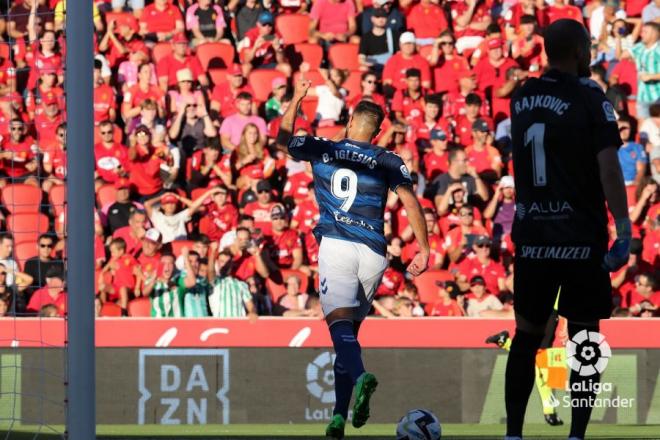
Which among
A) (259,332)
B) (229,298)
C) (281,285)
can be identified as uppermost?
(281,285)

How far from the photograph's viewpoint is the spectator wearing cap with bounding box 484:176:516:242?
1384cm

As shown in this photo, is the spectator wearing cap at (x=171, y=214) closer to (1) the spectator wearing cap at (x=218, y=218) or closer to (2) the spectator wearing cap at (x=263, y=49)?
(1) the spectator wearing cap at (x=218, y=218)

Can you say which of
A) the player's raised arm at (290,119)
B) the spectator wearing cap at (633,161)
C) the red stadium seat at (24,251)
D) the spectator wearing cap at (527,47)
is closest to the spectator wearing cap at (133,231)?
the red stadium seat at (24,251)

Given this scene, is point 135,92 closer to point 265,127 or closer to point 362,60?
point 265,127

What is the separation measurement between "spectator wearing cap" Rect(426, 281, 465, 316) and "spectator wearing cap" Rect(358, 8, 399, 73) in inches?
149

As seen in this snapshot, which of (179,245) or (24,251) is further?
(179,245)

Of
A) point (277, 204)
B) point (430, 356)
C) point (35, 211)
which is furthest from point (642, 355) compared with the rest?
point (35, 211)

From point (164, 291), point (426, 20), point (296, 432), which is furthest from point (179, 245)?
point (426, 20)

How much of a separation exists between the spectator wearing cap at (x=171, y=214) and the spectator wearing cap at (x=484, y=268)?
306 cm

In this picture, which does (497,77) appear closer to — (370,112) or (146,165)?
(146,165)

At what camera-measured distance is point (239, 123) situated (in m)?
14.8

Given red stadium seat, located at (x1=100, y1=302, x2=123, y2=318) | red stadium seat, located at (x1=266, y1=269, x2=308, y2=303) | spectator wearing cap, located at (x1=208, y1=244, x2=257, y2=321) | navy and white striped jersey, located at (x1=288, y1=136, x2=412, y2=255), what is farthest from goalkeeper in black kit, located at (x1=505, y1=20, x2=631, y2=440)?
red stadium seat, located at (x1=100, y1=302, x2=123, y2=318)

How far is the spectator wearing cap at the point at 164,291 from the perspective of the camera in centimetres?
1306

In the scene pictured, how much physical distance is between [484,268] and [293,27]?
466 cm
